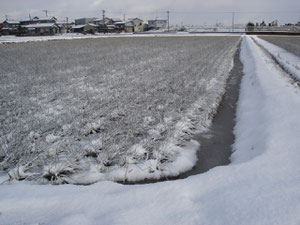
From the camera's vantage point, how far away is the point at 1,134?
4965 millimetres

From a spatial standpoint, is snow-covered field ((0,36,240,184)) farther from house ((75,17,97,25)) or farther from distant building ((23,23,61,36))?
house ((75,17,97,25))

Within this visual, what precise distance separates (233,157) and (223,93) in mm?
4991

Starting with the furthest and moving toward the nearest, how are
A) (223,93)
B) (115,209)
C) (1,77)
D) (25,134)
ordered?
(1,77), (223,93), (25,134), (115,209)

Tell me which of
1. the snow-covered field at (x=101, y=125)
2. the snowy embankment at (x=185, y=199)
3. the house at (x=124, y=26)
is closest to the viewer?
the snowy embankment at (x=185, y=199)

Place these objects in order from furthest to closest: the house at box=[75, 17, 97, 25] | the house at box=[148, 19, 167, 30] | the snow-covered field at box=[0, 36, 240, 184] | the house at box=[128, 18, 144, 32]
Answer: the house at box=[148, 19, 167, 30]
the house at box=[75, 17, 97, 25]
the house at box=[128, 18, 144, 32]
the snow-covered field at box=[0, 36, 240, 184]

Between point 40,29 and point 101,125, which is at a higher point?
point 40,29

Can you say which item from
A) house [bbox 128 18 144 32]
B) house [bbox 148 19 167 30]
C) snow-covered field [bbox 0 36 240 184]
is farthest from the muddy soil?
house [bbox 148 19 167 30]

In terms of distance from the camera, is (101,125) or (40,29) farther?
(40,29)

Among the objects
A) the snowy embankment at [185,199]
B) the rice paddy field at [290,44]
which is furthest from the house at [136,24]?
the snowy embankment at [185,199]

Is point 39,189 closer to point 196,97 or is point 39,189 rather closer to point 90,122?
point 90,122

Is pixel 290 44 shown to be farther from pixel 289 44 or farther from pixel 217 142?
pixel 217 142

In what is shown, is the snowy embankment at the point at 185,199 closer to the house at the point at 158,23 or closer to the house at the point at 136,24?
the house at the point at 136,24

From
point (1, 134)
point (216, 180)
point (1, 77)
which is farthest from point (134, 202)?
point (1, 77)

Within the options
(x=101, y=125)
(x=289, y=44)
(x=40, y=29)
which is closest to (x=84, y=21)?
(x=40, y=29)
